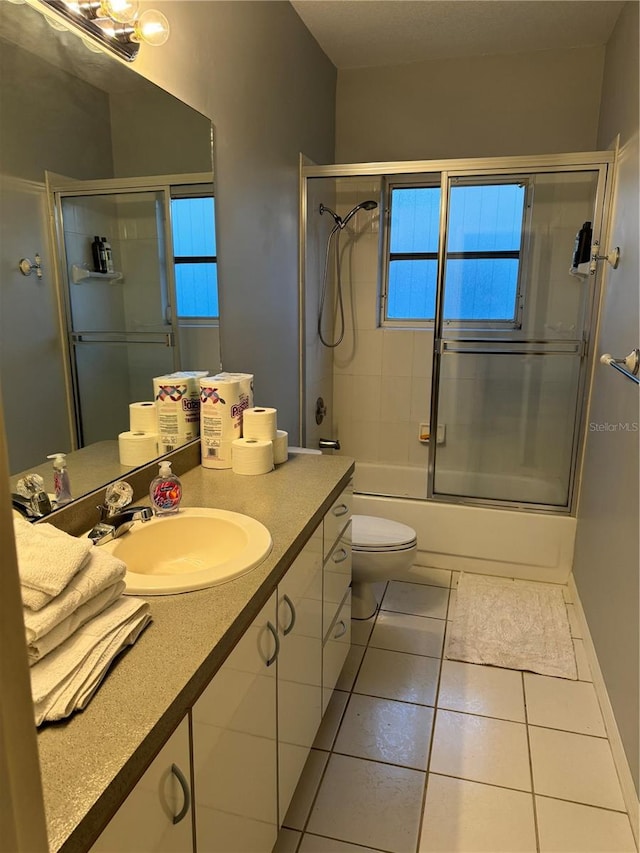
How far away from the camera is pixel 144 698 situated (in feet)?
2.75

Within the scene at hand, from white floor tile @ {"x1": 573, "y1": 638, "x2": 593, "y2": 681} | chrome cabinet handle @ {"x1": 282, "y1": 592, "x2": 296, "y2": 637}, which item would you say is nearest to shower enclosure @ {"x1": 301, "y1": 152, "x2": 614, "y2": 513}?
white floor tile @ {"x1": 573, "y1": 638, "x2": 593, "y2": 681}

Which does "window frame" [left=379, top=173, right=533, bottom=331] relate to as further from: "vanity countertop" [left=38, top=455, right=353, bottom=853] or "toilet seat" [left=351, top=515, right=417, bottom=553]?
"vanity countertop" [left=38, top=455, right=353, bottom=853]

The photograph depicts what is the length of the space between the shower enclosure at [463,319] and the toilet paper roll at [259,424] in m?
1.18

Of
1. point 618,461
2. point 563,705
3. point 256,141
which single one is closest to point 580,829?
point 563,705

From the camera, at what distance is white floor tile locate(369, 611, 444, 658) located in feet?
7.96

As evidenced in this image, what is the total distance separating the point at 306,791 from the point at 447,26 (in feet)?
10.5

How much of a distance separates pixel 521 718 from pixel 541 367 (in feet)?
5.68

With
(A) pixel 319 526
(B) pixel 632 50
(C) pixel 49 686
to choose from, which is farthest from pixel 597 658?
(B) pixel 632 50

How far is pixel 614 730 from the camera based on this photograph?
1888 millimetres

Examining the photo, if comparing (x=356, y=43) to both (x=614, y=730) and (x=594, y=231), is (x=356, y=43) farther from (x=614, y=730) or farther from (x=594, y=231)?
(x=614, y=730)

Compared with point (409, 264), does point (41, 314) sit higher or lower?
lower

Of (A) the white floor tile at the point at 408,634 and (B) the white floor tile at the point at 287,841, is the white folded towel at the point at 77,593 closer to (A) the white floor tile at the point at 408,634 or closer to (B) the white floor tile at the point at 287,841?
(B) the white floor tile at the point at 287,841

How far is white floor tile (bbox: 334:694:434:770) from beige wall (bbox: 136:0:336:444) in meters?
1.24

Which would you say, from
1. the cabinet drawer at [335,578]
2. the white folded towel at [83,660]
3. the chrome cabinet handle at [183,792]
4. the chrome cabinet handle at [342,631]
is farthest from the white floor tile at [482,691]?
the white folded towel at [83,660]
